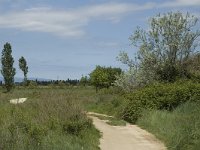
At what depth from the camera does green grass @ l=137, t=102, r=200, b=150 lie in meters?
16.8

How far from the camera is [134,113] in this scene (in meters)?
27.5

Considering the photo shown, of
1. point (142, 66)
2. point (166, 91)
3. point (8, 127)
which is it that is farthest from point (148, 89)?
point (8, 127)

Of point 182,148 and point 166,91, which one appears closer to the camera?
point 182,148

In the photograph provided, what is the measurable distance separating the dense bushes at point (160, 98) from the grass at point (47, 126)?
16.8 feet

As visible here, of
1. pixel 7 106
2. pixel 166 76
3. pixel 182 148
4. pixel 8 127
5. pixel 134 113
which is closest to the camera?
pixel 8 127

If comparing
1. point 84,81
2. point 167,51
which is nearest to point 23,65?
point 84,81

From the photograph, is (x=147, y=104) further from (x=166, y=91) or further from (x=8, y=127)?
(x=8, y=127)

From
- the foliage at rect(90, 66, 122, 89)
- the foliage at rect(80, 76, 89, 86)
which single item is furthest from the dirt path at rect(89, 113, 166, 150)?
Result: the foliage at rect(80, 76, 89, 86)

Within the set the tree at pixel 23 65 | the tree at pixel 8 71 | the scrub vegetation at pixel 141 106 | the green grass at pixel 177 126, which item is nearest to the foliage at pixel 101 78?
the tree at pixel 8 71

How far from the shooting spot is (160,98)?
27.4 m

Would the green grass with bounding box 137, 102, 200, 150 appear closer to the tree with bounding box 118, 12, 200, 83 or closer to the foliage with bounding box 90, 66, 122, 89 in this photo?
the tree with bounding box 118, 12, 200, 83

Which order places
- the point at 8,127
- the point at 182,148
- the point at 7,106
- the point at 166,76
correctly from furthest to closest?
1. the point at 166,76
2. the point at 7,106
3. the point at 182,148
4. the point at 8,127

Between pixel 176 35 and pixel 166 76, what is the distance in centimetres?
300

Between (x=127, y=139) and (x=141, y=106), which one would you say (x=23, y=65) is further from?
(x=127, y=139)
